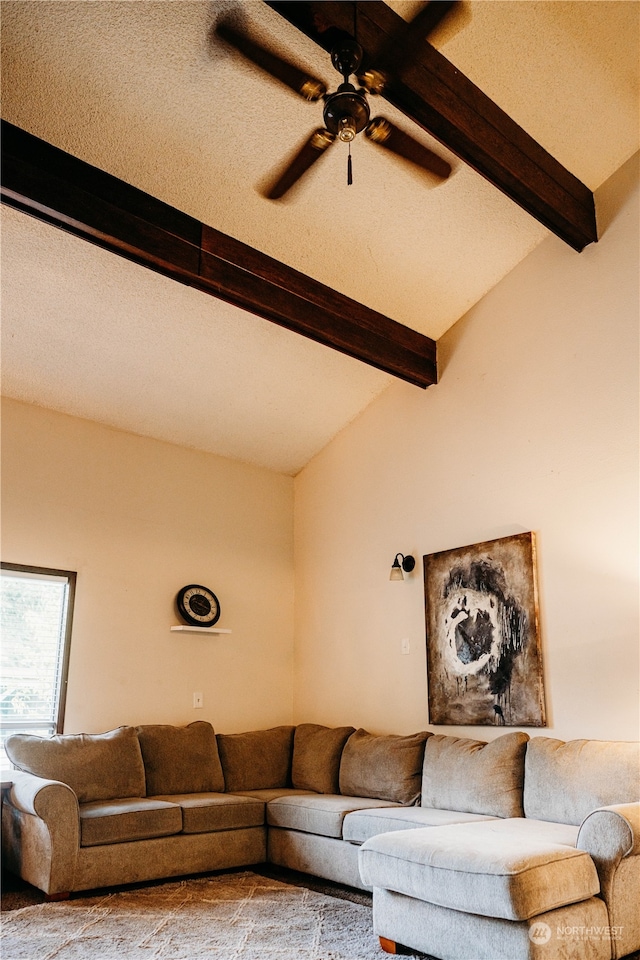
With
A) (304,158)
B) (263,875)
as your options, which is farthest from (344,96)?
(263,875)

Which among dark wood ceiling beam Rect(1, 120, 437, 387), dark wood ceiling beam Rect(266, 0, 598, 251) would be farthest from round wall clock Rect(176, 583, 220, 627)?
dark wood ceiling beam Rect(266, 0, 598, 251)

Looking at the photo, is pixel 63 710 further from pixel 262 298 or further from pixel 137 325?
pixel 262 298

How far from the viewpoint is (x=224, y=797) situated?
473 cm

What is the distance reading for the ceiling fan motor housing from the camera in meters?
2.83

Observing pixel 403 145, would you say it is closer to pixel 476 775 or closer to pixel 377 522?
pixel 377 522

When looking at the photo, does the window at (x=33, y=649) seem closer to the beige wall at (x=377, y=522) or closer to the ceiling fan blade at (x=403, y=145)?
the beige wall at (x=377, y=522)

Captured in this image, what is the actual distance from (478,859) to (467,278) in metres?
3.52

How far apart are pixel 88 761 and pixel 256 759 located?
1.27 meters

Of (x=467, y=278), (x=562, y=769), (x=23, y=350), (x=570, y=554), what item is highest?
(x=467, y=278)

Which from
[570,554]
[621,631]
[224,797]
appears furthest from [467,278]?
[224,797]

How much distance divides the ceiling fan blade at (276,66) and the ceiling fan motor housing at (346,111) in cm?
7

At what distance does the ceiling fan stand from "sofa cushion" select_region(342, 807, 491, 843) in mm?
3088

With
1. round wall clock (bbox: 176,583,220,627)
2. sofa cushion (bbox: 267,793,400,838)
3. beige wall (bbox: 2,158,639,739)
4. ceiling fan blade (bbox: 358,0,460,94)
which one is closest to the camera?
ceiling fan blade (bbox: 358,0,460,94)

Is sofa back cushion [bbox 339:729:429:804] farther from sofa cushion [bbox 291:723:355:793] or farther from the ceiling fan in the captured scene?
the ceiling fan
